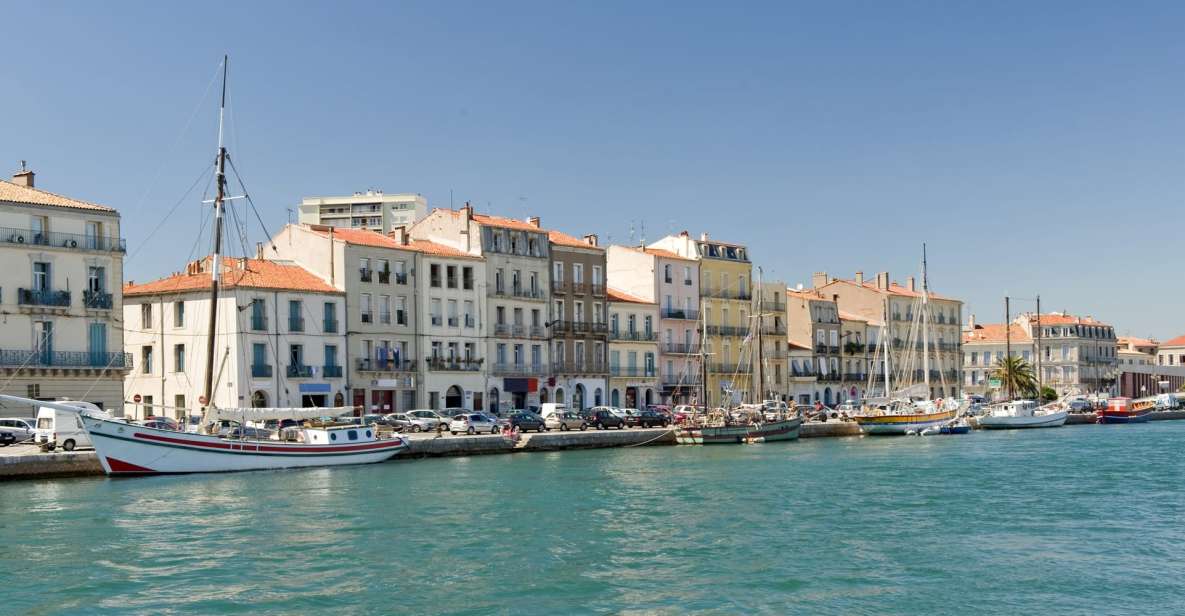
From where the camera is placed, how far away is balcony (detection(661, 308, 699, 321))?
9156cm

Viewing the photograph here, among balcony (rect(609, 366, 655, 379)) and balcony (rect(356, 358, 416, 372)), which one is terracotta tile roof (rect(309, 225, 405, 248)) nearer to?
balcony (rect(356, 358, 416, 372))

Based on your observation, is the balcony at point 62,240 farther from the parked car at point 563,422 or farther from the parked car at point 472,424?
the parked car at point 563,422

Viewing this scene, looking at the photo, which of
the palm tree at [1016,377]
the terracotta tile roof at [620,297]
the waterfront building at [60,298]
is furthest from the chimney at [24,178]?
the palm tree at [1016,377]

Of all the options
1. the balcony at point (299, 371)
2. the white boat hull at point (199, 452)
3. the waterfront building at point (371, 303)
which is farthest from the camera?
the waterfront building at point (371, 303)

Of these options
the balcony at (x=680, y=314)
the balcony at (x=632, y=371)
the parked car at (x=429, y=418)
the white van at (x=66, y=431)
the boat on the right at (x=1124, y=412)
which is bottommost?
the boat on the right at (x=1124, y=412)

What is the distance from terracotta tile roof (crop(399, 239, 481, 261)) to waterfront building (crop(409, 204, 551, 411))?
843 mm

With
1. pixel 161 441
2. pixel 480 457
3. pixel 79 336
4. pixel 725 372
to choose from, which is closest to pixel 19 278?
pixel 79 336

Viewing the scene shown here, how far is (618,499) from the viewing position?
39.3 metres

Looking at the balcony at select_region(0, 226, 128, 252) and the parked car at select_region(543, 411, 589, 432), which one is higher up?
the balcony at select_region(0, 226, 128, 252)

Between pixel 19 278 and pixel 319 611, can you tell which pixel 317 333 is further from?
pixel 319 611

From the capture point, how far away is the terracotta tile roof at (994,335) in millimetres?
142125

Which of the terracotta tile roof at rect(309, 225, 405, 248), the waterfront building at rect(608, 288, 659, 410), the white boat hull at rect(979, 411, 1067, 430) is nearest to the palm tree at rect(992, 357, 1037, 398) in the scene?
the white boat hull at rect(979, 411, 1067, 430)

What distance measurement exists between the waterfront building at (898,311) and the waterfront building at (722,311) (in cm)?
1699

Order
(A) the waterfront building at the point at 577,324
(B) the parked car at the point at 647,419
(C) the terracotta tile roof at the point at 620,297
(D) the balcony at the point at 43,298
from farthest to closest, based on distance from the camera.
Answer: (C) the terracotta tile roof at the point at 620,297 → (A) the waterfront building at the point at 577,324 → (B) the parked car at the point at 647,419 → (D) the balcony at the point at 43,298
